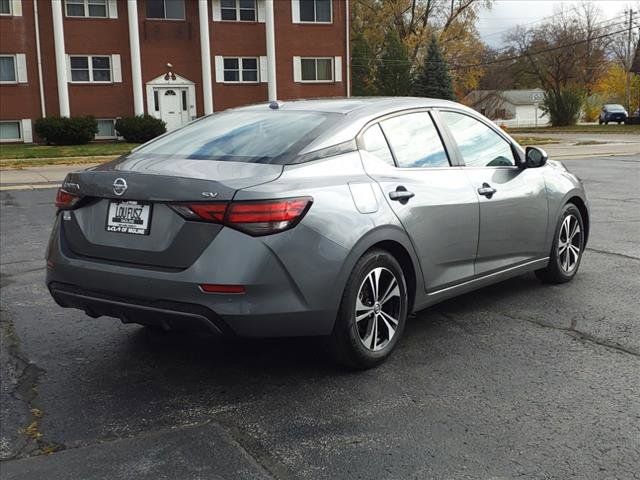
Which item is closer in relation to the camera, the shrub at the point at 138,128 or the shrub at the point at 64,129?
the shrub at the point at 64,129

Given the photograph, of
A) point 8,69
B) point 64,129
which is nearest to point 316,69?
point 64,129

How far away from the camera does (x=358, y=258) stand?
168 inches

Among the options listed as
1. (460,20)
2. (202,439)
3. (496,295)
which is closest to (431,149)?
(496,295)

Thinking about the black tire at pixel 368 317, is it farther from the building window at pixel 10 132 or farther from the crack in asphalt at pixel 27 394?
the building window at pixel 10 132

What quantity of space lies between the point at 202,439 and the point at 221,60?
34.4m

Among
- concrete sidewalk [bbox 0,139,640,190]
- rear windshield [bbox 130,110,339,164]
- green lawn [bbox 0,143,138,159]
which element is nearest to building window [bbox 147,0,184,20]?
green lawn [bbox 0,143,138,159]

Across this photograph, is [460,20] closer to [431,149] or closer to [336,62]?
[336,62]

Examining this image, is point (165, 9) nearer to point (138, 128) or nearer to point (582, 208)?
point (138, 128)

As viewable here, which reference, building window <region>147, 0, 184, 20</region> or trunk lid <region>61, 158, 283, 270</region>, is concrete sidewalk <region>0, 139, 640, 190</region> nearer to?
trunk lid <region>61, 158, 283, 270</region>

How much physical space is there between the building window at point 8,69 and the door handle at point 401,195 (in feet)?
106

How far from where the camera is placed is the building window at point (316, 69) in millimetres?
37781

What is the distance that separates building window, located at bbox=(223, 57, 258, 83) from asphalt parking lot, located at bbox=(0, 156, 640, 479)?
105 feet

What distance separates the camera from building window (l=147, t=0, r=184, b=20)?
35.2m

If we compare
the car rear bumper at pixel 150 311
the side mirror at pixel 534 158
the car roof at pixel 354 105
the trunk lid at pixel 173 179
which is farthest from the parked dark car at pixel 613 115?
the car rear bumper at pixel 150 311
